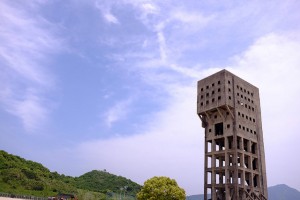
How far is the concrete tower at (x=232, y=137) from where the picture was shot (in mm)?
41688

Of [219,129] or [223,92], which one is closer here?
[223,92]

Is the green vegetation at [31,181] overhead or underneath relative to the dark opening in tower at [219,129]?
underneath

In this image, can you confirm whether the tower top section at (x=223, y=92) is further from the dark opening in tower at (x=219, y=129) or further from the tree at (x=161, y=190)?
the tree at (x=161, y=190)

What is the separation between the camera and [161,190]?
43531 millimetres

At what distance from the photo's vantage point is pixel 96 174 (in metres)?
105

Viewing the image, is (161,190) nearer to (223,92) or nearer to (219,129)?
(219,129)

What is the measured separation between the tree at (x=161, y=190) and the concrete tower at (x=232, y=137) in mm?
4044

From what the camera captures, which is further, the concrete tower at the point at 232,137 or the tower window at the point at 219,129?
the tower window at the point at 219,129

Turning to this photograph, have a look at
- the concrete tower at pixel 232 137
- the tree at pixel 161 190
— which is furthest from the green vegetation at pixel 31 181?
the concrete tower at pixel 232 137

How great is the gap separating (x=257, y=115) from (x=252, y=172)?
8.72 metres

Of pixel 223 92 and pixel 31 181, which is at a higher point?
pixel 223 92

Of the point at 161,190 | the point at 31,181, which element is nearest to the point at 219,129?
the point at 161,190

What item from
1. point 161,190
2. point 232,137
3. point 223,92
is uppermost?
point 223,92

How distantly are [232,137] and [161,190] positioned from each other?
12069mm
